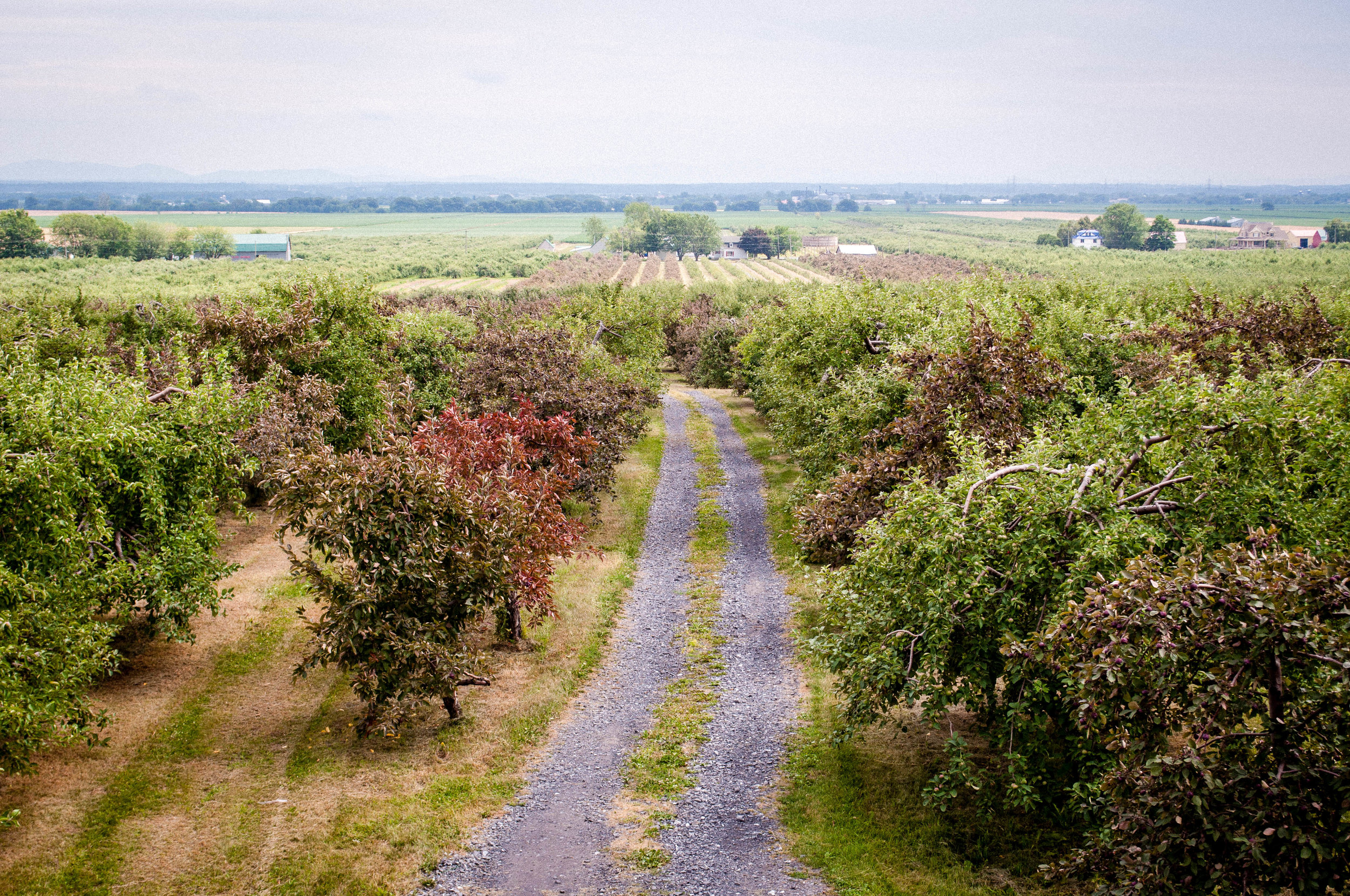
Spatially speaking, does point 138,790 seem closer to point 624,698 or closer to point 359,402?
point 624,698

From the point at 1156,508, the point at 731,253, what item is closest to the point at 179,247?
the point at 731,253

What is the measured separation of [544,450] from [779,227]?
16430 centimetres

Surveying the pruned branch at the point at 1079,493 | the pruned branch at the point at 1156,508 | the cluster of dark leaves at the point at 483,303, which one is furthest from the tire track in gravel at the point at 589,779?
the cluster of dark leaves at the point at 483,303

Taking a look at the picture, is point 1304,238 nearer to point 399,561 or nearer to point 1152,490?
point 1152,490

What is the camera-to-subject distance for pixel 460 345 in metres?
35.9

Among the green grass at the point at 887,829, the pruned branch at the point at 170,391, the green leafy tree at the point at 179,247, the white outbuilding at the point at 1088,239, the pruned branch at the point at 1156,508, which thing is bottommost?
the green grass at the point at 887,829

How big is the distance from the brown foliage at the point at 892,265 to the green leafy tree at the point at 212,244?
88399mm

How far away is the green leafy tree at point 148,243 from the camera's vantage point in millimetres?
119000

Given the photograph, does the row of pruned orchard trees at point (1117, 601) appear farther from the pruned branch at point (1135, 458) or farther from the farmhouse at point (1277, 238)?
the farmhouse at point (1277, 238)

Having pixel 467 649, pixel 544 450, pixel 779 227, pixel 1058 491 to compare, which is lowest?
pixel 467 649

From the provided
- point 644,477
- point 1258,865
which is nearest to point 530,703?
point 1258,865

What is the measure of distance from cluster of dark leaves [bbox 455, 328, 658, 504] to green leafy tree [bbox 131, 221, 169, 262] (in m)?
109

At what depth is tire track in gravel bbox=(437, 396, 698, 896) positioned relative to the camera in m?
11.2

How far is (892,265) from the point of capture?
4751 inches
